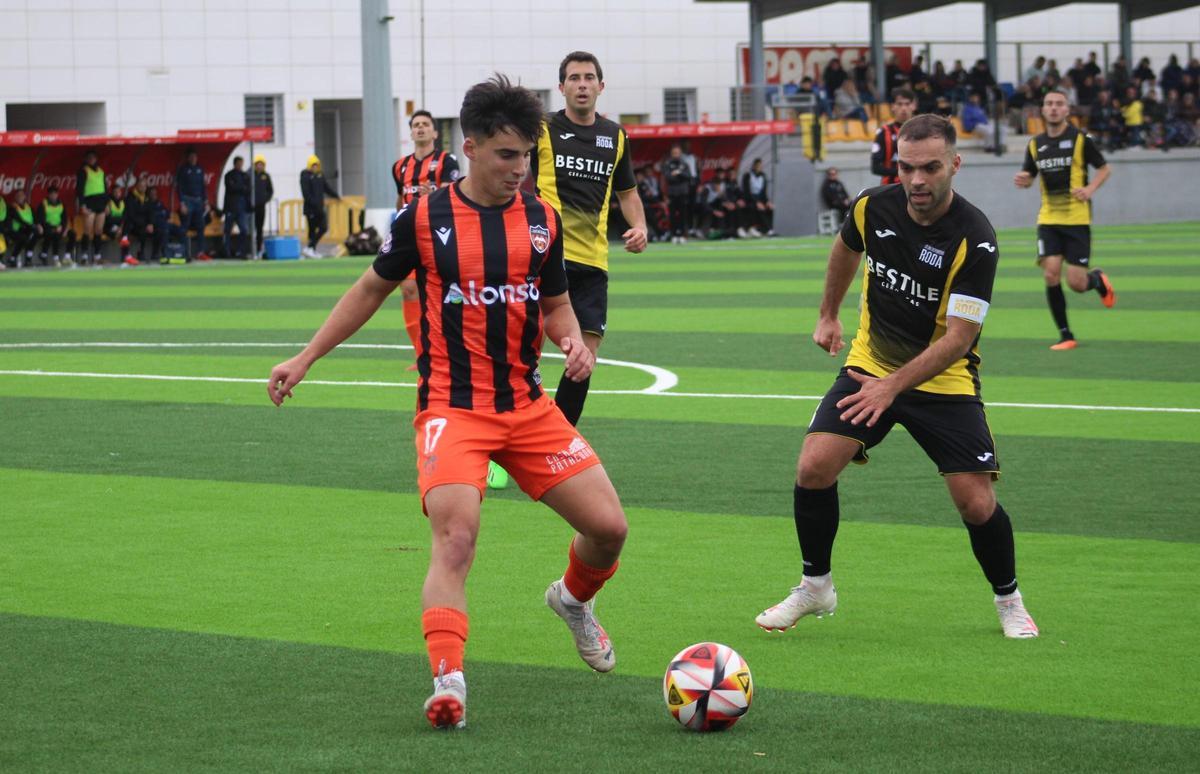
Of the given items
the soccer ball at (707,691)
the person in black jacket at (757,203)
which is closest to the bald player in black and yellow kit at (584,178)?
the soccer ball at (707,691)

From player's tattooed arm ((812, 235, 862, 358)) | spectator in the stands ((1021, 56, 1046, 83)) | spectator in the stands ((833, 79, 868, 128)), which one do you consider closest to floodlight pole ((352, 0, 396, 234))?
spectator in the stands ((833, 79, 868, 128))

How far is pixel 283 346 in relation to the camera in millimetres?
17438

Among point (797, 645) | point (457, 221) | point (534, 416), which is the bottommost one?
point (797, 645)

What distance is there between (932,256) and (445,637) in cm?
239

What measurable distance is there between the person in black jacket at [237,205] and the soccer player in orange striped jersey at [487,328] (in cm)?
3064

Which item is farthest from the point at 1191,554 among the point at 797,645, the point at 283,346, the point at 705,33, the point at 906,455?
the point at 705,33

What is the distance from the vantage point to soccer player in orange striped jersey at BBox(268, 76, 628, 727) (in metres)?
5.42

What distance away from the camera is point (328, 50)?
47031 mm

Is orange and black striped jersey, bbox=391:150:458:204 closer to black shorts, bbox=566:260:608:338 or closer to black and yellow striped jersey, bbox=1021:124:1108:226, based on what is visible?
black and yellow striped jersey, bbox=1021:124:1108:226

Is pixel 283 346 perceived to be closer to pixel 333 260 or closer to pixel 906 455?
pixel 906 455

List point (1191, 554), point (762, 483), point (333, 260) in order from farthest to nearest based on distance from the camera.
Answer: point (333, 260) → point (762, 483) → point (1191, 554)

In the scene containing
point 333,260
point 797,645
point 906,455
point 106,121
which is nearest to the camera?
point 797,645

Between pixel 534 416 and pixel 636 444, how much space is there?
5482 mm

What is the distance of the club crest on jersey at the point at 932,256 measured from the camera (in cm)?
632
